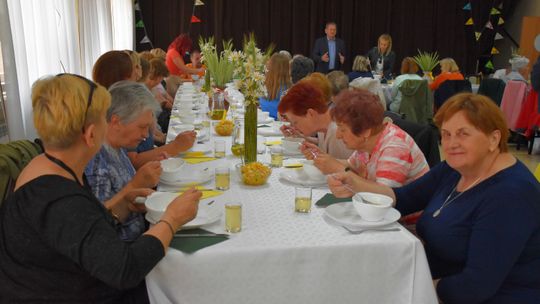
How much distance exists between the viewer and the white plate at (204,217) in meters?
1.52

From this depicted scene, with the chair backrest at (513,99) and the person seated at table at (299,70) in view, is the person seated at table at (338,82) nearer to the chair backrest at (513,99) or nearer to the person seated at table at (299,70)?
the person seated at table at (299,70)

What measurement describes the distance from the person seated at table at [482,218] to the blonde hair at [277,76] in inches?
94.9

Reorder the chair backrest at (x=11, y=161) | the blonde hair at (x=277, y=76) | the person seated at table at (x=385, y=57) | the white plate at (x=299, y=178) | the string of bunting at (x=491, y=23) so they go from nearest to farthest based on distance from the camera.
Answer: the chair backrest at (x=11, y=161) → the white plate at (x=299, y=178) → the blonde hair at (x=277, y=76) → the person seated at table at (x=385, y=57) → the string of bunting at (x=491, y=23)

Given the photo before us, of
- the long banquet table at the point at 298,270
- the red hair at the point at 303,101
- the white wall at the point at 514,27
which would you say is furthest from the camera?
the white wall at the point at 514,27

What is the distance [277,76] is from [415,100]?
8.90 feet

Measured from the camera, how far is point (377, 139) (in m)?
2.06

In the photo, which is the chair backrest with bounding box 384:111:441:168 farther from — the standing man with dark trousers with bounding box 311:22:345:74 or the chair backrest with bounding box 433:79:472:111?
the standing man with dark trousers with bounding box 311:22:345:74

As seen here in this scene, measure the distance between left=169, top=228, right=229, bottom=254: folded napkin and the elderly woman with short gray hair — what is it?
433mm

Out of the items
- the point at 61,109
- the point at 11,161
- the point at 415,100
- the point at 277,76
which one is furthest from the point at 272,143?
the point at 415,100

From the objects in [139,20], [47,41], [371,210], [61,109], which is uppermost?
[139,20]

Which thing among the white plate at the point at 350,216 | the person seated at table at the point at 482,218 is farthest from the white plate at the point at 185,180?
the person seated at table at the point at 482,218

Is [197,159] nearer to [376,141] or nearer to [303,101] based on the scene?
[303,101]

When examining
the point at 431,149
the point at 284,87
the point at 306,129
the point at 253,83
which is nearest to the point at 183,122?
the point at 284,87

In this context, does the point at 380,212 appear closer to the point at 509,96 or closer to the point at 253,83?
the point at 253,83
